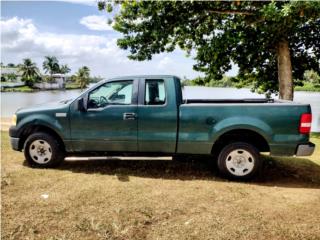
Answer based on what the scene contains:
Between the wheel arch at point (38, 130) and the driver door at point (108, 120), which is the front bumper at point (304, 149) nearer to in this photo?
the driver door at point (108, 120)

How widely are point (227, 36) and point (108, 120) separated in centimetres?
846

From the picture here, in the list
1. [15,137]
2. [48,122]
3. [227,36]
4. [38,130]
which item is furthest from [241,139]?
[227,36]

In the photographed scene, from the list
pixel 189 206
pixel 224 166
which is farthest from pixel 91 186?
pixel 224 166

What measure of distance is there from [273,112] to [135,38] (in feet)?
29.4

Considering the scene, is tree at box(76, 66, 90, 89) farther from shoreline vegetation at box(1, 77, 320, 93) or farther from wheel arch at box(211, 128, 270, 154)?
wheel arch at box(211, 128, 270, 154)

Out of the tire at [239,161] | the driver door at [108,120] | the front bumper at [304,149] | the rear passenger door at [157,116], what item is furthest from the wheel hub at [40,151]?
the front bumper at [304,149]

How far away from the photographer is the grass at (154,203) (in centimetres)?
385

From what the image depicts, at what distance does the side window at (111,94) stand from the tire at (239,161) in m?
2.16

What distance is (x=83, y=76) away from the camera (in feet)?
428

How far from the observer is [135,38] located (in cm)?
1341

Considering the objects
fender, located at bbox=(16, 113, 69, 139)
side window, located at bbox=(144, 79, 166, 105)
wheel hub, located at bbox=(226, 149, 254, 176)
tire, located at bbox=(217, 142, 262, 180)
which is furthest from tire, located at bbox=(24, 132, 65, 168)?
wheel hub, located at bbox=(226, 149, 254, 176)

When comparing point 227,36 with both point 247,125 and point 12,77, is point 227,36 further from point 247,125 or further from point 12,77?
point 12,77

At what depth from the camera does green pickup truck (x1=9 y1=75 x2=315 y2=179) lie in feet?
18.7

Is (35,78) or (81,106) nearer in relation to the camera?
(81,106)
